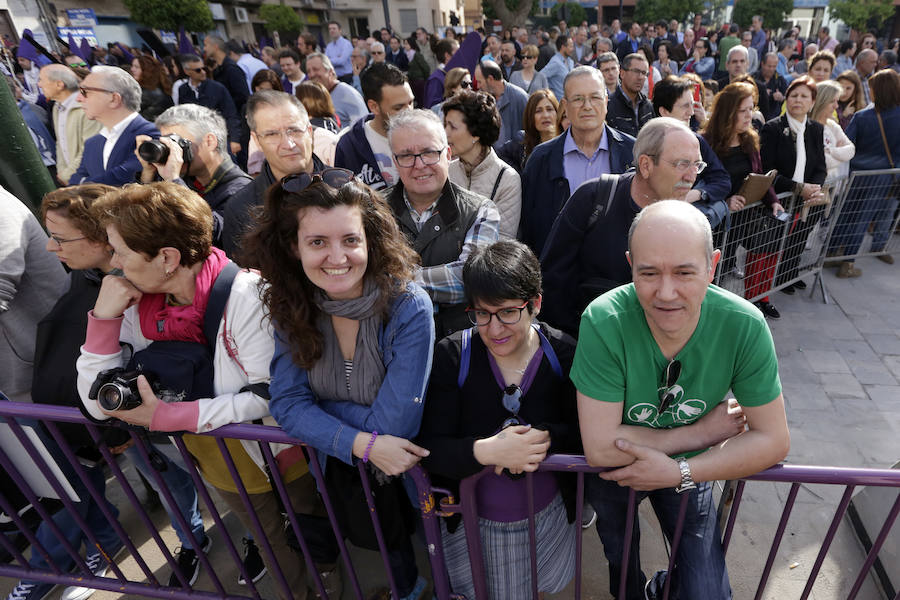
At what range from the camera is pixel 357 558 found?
286 cm

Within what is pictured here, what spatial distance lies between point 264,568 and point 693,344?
2.52 meters

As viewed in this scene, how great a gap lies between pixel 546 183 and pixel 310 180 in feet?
6.56

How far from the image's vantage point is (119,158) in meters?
3.61

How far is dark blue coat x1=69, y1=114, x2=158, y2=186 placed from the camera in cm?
352

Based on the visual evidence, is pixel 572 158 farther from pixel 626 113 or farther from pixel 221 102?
pixel 221 102

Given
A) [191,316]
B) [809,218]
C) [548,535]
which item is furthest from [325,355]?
[809,218]

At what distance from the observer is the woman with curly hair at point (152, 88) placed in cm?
680

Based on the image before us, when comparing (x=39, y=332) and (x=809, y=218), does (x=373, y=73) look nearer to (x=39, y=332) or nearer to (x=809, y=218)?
(x=39, y=332)

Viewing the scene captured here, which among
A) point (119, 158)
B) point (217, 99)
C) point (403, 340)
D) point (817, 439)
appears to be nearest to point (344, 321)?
point (403, 340)

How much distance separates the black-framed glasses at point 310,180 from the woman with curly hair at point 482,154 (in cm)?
154

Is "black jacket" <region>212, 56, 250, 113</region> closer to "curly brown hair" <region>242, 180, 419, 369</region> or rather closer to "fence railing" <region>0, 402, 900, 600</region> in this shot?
"fence railing" <region>0, 402, 900, 600</region>

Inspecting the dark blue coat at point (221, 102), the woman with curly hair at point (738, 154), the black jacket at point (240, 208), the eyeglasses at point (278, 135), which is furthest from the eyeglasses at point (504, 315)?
the dark blue coat at point (221, 102)

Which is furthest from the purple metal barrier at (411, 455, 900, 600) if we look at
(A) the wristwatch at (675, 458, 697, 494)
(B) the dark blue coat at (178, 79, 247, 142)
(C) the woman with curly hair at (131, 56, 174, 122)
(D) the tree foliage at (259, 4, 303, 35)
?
(D) the tree foliage at (259, 4, 303, 35)

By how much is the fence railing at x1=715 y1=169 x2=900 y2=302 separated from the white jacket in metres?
3.31
